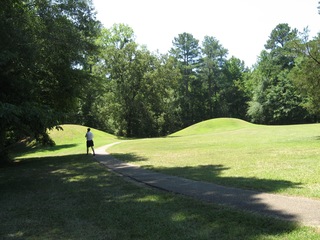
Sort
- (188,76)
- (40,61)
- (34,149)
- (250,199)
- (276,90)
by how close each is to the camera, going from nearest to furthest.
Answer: (250,199), (40,61), (34,149), (276,90), (188,76)

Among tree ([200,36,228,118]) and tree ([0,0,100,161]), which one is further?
tree ([200,36,228,118])

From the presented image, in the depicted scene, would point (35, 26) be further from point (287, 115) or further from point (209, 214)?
point (287, 115)

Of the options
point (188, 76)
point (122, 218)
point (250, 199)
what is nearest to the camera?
point (122, 218)

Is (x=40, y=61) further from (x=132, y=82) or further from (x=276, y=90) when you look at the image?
(x=276, y=90)

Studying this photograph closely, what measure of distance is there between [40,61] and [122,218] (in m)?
12.6

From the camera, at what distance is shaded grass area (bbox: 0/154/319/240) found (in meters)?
4.95

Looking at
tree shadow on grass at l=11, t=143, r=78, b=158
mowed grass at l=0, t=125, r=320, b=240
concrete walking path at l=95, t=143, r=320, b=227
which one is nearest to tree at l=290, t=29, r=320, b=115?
concrete walking path at l=95, t=143, r=320, b=227

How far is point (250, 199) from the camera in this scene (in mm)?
6766

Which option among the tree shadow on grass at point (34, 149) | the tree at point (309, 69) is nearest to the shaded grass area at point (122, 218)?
the tree at point (309, 69)

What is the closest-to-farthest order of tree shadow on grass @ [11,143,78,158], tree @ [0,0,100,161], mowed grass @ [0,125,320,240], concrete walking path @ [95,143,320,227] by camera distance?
1. mowed grass @ [0,125,320,240]
2. concrete walking path @ [95,143,320,227]
3. tree @ [0,0,100,161]
4. tree shadow on grass @ [11,143,78,158]

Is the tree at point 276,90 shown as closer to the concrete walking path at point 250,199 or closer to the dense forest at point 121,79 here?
the dense forest at point 121,79

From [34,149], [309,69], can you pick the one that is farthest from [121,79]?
[309,69]

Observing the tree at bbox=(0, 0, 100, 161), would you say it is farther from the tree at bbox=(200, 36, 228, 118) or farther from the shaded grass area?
the tree at bbox=(200, 36, 228, 118)

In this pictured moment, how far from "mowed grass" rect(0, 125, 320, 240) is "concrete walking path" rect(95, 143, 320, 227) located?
37 cm
